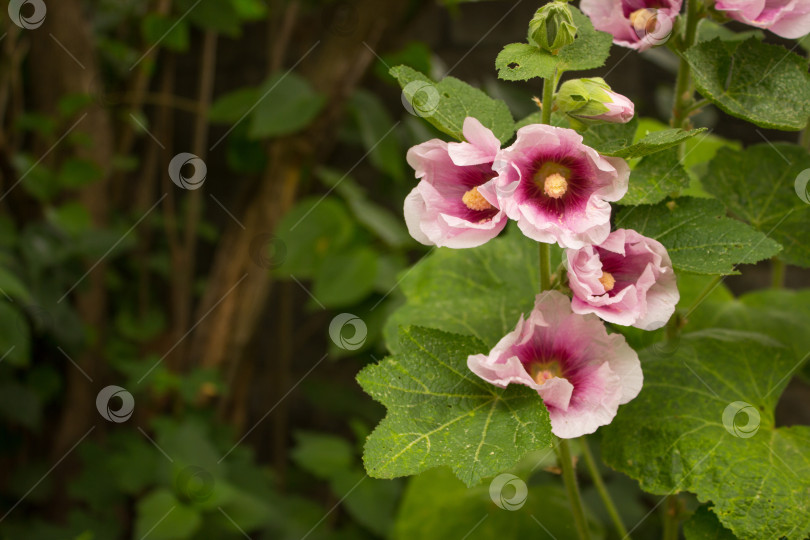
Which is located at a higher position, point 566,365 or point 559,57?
point 559,57

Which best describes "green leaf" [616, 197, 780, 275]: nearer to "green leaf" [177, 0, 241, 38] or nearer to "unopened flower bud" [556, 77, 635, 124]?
"unopened flower bud" [556, 77, 635, 124]

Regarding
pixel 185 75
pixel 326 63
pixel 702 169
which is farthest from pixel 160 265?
pixel 702 169

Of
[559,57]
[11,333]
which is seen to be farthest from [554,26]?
[11,333]

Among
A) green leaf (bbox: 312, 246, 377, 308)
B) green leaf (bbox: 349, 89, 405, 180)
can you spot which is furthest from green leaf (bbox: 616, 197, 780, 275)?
green leaf (bbox: 349, 89, 405, 180)

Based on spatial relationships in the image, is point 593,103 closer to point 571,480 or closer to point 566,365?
point 566,365

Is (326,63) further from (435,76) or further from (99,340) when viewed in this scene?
(99,340)

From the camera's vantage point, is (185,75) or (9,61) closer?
(9,61)

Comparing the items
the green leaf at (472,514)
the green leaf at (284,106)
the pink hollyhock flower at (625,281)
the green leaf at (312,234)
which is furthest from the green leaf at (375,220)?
the pink hollyhock flower at (625,281)

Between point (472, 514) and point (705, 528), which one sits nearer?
point (705, 528)
